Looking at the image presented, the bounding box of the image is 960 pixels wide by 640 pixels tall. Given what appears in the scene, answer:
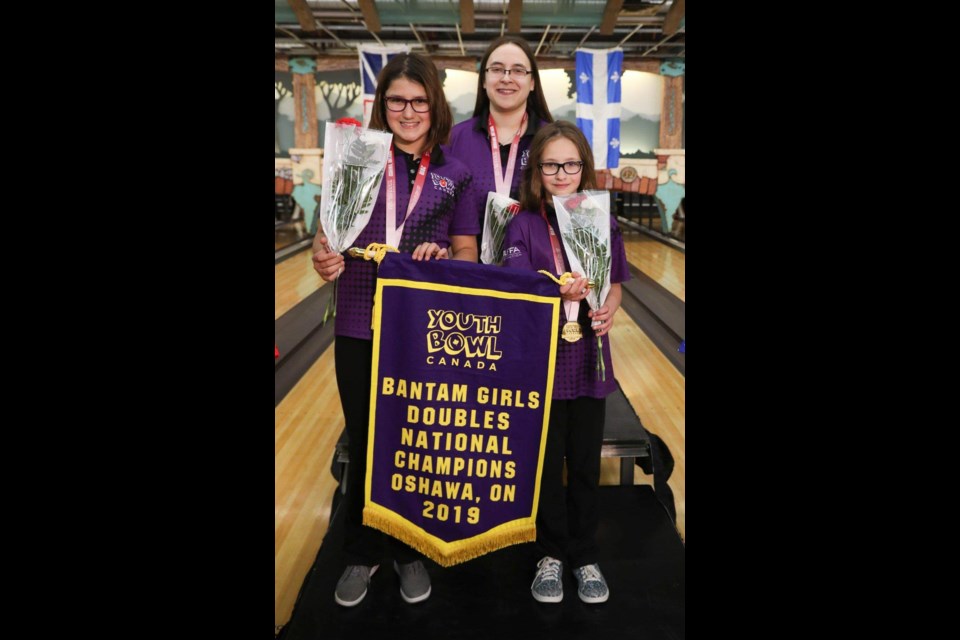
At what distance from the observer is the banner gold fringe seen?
1808 millimetres

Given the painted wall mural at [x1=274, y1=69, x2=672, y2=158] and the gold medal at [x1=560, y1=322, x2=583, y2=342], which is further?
the painted wall mural at [x1=274, y1=69, x2=672, y2=158]

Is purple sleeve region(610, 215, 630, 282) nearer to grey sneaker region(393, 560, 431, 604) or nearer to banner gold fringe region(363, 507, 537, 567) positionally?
banner gold fringe region(363, 507, 537, 567)

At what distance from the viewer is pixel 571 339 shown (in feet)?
5.92

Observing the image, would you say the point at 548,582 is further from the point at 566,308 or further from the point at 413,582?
the point at 566,308

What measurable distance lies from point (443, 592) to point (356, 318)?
2.52 ft

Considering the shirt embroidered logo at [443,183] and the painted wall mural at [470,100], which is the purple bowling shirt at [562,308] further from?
the painted wall mural at [470,100]

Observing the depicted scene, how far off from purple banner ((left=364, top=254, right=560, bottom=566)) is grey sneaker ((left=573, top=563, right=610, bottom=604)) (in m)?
0.19

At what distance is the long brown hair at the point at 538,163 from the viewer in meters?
1.78

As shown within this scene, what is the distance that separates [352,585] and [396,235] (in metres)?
0.91

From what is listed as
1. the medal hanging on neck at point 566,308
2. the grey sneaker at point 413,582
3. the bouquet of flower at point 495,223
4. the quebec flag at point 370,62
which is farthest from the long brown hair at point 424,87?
the quebec flag at point 370,62

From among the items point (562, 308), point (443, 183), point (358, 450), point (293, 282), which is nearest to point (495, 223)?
point (443, 183)

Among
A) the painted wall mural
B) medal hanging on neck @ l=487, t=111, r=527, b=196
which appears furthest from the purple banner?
the painted wall mural

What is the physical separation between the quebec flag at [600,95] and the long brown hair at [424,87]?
4250 mm

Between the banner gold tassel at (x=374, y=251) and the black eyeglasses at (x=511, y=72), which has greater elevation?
the black eyeglasses at (x=511, y=72)
